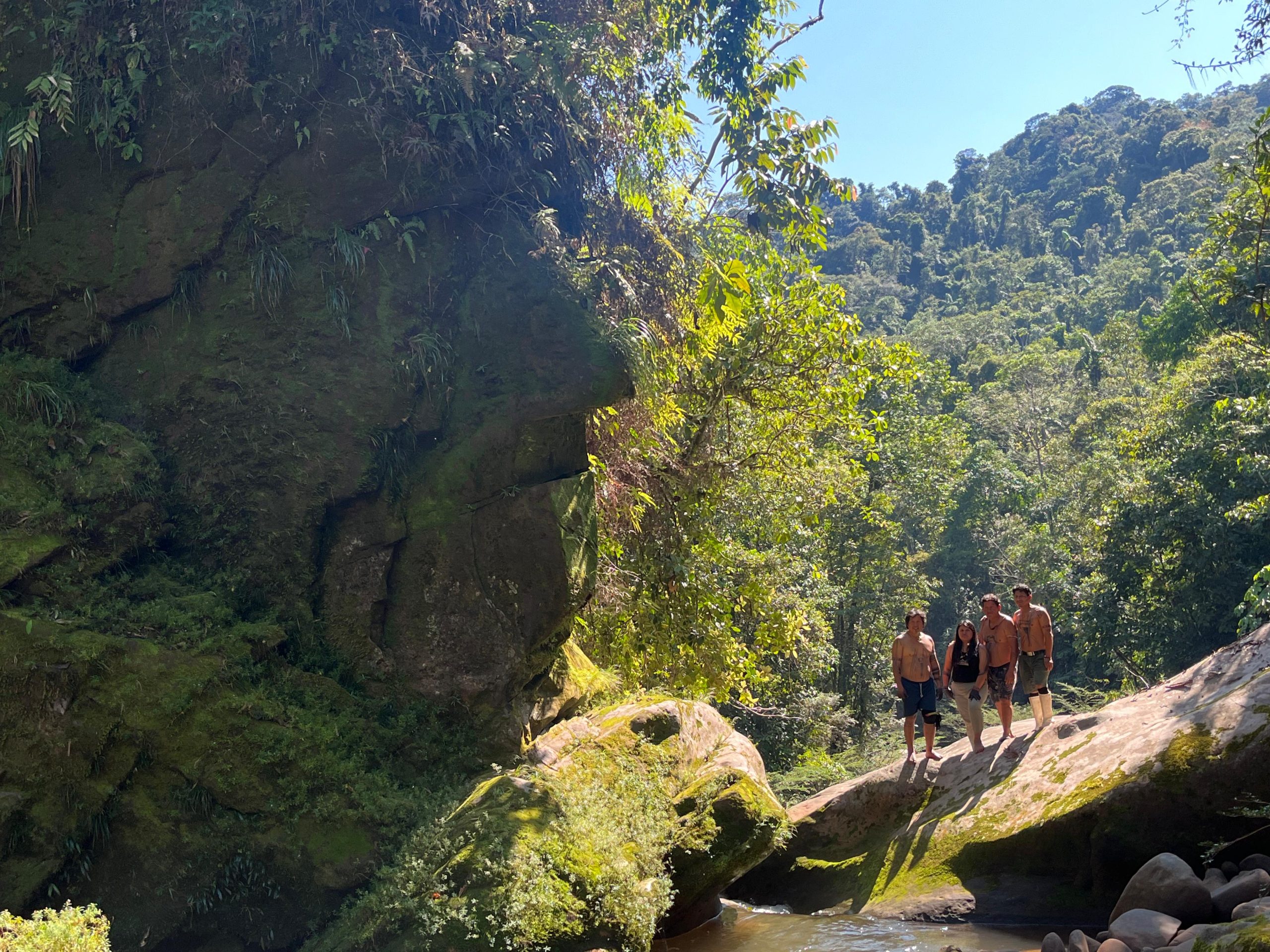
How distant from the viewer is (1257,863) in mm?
6254

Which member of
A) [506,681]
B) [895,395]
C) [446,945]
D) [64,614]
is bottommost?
[446,945]

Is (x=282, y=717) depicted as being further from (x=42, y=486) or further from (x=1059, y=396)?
(x=1059, y=396)

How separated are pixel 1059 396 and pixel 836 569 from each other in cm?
2415

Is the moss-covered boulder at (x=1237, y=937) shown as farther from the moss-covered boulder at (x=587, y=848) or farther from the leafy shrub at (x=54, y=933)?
the leafy shrub at (x=54, y=933)

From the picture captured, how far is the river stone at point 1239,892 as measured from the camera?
5734 mm

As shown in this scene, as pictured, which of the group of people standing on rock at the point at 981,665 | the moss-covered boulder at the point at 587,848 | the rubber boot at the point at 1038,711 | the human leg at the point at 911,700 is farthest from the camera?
the human leg at the point at 911,700

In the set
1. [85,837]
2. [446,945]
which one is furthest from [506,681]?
[85,837]

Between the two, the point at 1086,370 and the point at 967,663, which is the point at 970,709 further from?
the point at 1086,370

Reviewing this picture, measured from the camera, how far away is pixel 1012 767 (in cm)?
861

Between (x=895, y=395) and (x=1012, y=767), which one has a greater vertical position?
(x=895, y=395)

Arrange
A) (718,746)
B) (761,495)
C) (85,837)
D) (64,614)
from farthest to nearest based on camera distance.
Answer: (761,495), (718,746), (64,614), (85,837)

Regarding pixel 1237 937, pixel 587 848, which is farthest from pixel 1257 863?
pixel 587 848

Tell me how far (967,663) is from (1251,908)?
13.2 feet

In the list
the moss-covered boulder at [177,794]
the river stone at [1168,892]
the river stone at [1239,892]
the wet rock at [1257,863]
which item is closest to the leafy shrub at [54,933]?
the moss-covered boulder at [177,794]
